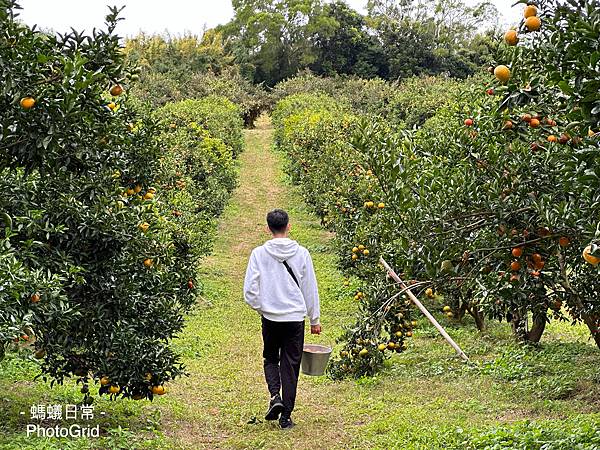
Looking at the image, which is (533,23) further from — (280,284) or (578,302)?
(578,302)

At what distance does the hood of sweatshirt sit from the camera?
5105mm

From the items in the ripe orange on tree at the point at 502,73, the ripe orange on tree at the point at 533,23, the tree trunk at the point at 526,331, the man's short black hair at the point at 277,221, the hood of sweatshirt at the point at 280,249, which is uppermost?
the ripe orange on tree at the point at 533,23

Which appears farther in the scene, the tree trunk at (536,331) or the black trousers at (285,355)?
the tree trunk at (536,331)

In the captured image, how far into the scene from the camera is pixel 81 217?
4328mm

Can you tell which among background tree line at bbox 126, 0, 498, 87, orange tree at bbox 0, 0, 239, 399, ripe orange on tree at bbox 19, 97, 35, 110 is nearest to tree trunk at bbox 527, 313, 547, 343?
orange tree at bbox 0, 0, 239, 399

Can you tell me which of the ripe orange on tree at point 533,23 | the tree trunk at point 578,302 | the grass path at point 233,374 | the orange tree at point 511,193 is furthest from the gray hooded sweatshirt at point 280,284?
the ripe orange on tree at point 533,23

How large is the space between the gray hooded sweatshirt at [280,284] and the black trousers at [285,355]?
7cm

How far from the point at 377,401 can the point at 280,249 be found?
163 cm

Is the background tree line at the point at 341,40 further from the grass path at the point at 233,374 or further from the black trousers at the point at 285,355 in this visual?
the black trousers at the point at 285,355

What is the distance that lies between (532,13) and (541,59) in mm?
428

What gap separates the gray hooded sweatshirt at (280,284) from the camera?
199 inches

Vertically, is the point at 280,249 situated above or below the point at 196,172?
above

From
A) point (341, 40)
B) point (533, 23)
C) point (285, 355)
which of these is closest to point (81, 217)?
point (285, 355)

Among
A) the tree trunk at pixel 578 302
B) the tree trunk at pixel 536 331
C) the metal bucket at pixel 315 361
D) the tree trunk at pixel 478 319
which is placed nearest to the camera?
the tree trunk at pixel 578 302
